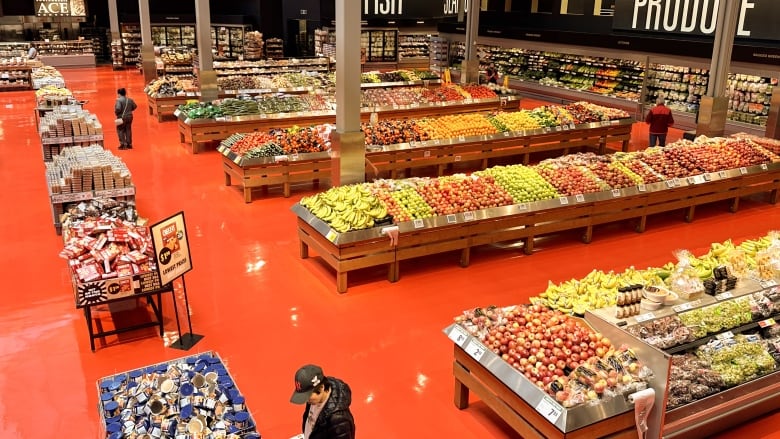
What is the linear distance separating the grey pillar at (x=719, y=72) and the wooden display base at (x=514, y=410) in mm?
8684

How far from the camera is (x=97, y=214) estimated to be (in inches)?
299

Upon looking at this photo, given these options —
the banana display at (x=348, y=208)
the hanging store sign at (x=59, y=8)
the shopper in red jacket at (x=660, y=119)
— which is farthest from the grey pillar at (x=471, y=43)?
the hanging store sign at (x=59, y=8)

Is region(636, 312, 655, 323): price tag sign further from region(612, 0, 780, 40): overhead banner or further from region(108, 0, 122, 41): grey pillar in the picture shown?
region(108, 0, 122, 41): grey pillar

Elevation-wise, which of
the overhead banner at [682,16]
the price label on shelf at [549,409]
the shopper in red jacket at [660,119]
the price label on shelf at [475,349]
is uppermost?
the overhead banner at [682,16]

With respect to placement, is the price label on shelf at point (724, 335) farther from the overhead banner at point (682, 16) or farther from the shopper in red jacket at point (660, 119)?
the shopper in red jacket at point (660, 119)

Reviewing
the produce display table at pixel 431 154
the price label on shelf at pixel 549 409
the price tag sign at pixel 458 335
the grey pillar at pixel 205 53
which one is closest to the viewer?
the price label on shelf at pixel 549 409

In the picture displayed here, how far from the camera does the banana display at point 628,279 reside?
567 cm

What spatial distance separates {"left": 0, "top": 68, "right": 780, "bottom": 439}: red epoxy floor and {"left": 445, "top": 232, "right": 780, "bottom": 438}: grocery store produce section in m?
0.52

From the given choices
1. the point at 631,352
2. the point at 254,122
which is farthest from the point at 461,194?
the point at 254,122

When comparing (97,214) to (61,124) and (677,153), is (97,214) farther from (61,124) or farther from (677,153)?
(677,153)

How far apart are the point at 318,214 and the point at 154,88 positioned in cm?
1213

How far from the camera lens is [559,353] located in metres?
4.81

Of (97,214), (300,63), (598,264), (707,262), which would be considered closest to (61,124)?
(97,214)

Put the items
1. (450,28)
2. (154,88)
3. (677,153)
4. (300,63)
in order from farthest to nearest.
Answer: (450,28) → (300,63) → (154,88) → (677,153)
